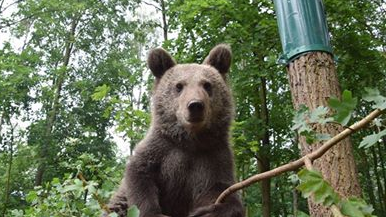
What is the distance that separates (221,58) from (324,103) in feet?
3.77

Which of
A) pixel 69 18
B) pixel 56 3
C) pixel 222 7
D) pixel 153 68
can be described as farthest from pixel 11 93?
pixel 153 68

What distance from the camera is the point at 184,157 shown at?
139 inches

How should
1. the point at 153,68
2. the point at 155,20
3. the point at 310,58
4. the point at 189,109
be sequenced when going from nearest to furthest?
the point at 189,109, the point at 153,68, the point at 310,58, the point at 155,20

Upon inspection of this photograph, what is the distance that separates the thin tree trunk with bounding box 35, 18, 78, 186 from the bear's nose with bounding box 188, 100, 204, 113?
18.0 m

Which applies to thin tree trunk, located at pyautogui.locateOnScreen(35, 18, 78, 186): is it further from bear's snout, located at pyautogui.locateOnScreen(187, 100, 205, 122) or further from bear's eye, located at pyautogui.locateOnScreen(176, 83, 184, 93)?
bear's snout, located at pyautogui.locateOnScreen(187, 100, 205, 122)

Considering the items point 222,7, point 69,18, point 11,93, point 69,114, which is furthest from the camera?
point 69,18

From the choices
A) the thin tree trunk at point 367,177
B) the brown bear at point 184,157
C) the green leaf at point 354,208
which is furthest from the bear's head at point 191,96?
the thin tree trunk at point 367,177

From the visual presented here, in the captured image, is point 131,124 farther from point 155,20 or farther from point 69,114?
point 69,114

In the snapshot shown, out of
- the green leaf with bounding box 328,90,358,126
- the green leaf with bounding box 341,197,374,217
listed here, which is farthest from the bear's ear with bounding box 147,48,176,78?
the green leaf with bounding box 341,197,374,217

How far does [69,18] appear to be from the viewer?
24.7 meters

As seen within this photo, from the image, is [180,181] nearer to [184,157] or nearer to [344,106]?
[184,157]

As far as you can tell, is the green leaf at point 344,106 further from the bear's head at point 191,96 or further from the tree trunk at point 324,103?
the tree trunk at point 324,103

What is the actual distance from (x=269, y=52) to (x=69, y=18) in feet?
55.7

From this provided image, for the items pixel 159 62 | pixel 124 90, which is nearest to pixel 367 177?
pixel 124 90
